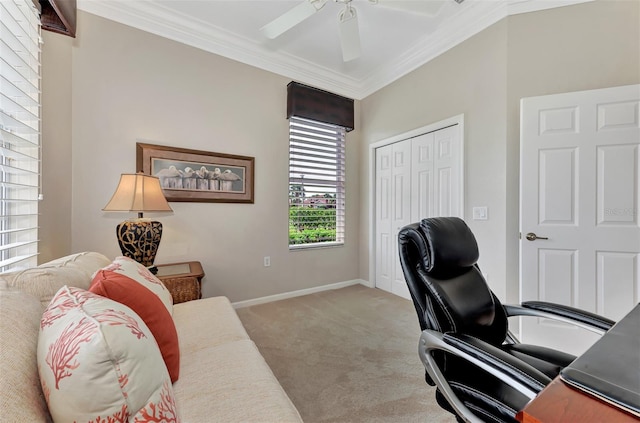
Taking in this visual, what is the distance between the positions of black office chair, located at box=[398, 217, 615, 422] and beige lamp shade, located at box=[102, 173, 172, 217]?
70.4 inches

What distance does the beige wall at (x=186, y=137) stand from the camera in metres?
2.20

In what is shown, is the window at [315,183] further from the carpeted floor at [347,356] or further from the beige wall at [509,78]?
the beige wall at [509,78]

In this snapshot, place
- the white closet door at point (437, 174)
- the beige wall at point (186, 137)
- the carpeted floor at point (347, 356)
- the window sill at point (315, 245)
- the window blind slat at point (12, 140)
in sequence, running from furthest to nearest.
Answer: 1. the window sill at point (315, 245)
2. the white closet door at point (437, 174)
3. the beige wall at point (186, 137)
4. the carpeted floor at point (347, 356)
5. the window blind slat at point (12, 140)

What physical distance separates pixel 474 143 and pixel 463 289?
1.77 m

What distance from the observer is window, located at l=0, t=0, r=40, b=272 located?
1.27 metres

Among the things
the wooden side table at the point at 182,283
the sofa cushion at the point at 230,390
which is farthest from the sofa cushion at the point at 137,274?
the wooden side table at the point at 182,283

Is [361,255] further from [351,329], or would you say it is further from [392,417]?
[392,417]

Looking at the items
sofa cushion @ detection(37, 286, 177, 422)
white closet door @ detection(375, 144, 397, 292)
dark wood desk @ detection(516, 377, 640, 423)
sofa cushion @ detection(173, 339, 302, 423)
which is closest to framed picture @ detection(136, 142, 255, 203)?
white closet door @ detection(375, 144, 397, 292)

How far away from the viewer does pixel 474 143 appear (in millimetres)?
2455

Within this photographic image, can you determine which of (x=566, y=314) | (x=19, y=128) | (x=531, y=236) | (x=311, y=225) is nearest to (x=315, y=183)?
(x=311, y=225)

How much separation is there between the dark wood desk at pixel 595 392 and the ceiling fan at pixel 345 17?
2.22 meters

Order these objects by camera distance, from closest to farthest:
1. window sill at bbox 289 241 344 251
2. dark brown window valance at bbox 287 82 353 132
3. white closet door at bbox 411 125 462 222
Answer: white closet door at bbox 411 125 462 222 → dark brown window valance at bbox 287 82 353 132 → window sill at bbox 289 241 344 251

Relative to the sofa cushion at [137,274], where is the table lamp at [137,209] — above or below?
above

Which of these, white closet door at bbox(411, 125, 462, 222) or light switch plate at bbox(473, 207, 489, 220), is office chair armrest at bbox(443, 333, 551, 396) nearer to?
light switch plate at bbox(473, 207, 489, 220)
